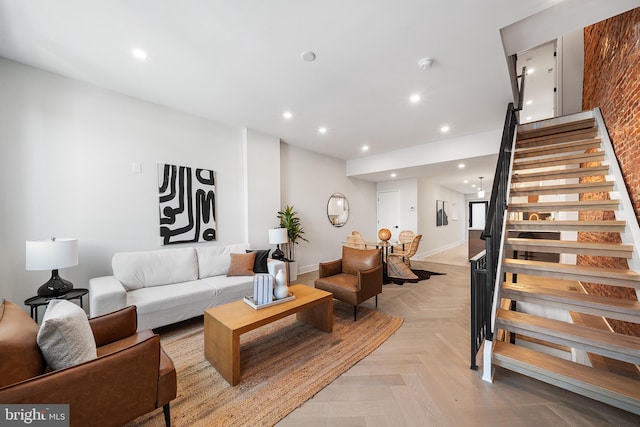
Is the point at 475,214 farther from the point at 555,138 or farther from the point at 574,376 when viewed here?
the point at 574,376

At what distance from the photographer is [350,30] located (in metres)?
2.06

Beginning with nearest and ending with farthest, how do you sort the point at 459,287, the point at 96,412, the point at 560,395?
1. the point at 96,412
2. the point at 560,395
3. the point at 459,287

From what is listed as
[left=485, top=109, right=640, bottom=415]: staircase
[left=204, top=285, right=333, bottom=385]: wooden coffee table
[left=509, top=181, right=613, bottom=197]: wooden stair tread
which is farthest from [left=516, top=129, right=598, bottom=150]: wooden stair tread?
[left=204, top=285, right=333, bottom=385]: wooden coffee table

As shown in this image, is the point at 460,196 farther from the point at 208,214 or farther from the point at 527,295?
the point at 208,214

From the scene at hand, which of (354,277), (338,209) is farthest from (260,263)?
(338,209)

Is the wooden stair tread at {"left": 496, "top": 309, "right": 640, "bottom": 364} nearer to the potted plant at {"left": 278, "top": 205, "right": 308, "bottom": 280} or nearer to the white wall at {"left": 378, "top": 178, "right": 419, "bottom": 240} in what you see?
the potted plant at {"left": 278, "top": 205, "right": 308, "bottom": 280}

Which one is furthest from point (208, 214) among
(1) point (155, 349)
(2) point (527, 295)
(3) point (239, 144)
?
(2) point (527, 295)

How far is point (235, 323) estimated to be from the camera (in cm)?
197

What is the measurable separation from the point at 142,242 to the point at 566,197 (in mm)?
7121

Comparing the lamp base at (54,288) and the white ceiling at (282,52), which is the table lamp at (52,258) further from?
the white ceiling at (282,52)

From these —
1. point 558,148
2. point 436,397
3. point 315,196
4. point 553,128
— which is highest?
point 553,128

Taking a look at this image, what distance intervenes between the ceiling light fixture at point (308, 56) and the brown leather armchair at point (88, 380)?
8.51 ft

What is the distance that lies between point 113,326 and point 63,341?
2.11 ft

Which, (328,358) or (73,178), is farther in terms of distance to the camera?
(73,178)
